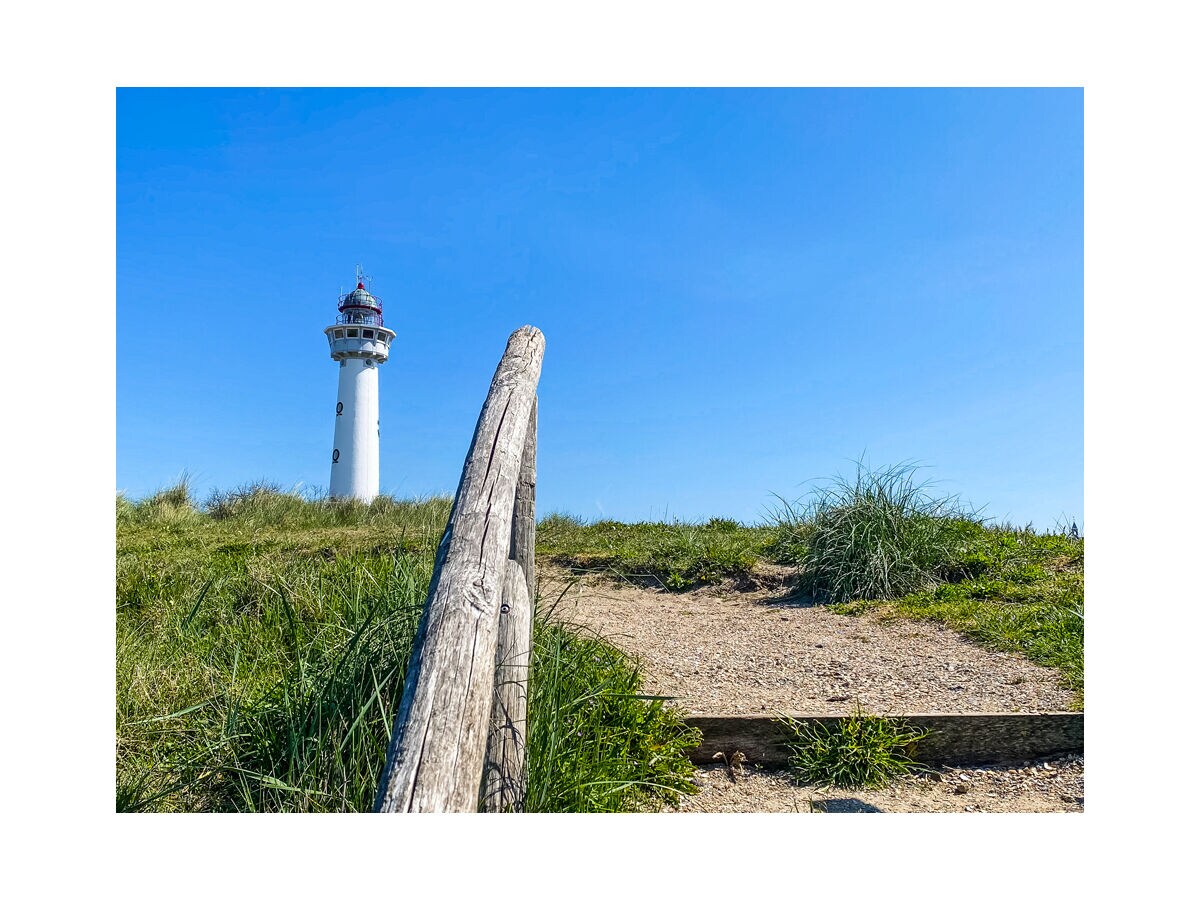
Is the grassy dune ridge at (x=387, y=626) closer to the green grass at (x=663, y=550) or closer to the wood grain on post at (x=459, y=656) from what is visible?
the green grass at (x=663, y=550)

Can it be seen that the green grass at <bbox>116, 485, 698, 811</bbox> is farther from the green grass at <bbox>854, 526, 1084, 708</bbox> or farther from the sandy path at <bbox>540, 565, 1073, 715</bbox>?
the green grass at <bbox>854, 526, 1084, 708</bbox>

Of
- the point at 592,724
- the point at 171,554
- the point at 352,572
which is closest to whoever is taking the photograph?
the point at 592,724

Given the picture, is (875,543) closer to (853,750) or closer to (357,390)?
(853,750)

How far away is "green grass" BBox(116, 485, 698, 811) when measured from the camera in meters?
2.58

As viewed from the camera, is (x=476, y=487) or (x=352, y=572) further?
(x=352, y=572)

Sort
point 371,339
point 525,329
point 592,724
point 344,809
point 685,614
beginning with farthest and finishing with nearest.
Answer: point 371,339 < point 685,614 < point 525,329 < point 592,724 < point 344,809

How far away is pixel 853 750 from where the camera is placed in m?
3.37

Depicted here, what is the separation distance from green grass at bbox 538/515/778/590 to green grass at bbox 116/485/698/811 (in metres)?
2.96

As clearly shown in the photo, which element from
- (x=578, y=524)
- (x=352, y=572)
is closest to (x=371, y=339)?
(x=578, y=524)

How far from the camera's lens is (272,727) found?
2.82m

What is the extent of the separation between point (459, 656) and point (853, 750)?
7.56 ft

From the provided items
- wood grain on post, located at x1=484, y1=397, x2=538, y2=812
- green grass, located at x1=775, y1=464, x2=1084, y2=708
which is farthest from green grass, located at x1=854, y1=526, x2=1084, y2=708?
wood grain on post, located at x1=484, y1=397, x2=538, y2=812
